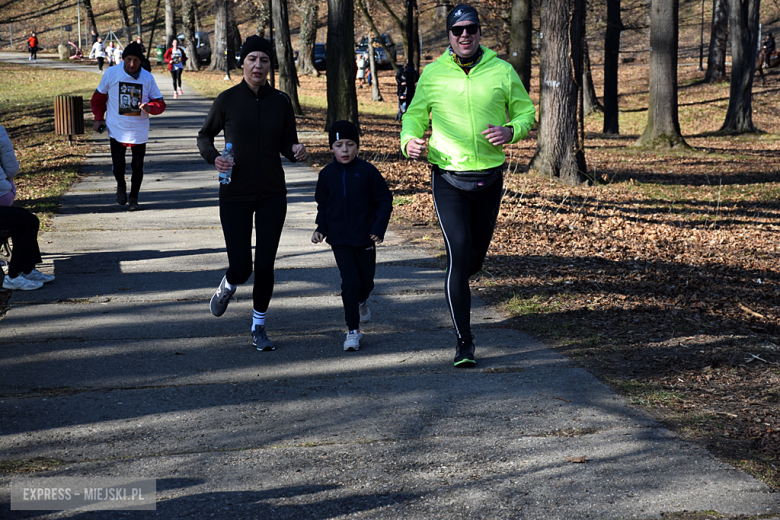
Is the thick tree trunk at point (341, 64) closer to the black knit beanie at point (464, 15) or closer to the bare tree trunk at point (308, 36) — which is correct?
the black knit beanie at point (464, 15)

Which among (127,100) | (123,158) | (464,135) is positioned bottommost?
(123,158)

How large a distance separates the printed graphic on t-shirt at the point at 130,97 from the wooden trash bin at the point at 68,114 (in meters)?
7.70

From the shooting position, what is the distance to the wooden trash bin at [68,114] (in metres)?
17.1

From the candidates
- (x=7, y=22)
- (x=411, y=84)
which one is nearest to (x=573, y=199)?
(x=411, y=84)

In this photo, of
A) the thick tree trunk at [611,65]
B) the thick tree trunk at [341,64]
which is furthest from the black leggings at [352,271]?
the thick tree trunk at [611,65]

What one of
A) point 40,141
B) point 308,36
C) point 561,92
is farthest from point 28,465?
point 308,36

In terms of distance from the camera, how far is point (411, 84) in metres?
23.0

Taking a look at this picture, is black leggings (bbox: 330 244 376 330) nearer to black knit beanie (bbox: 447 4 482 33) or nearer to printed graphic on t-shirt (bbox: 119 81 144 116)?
black knit beanie (bbox: 447 4 482 33)

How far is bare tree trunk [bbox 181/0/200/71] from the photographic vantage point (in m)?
48.6

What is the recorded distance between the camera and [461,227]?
16.7 ft

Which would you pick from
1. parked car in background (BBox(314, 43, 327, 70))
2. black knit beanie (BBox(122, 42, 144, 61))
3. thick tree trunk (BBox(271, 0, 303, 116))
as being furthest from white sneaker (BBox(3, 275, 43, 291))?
parked car in background (BBox(314, 43, 327, 70))

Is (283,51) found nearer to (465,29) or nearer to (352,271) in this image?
(352,271)

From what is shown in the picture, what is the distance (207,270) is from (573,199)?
622 cm

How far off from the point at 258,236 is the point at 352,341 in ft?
3.24
